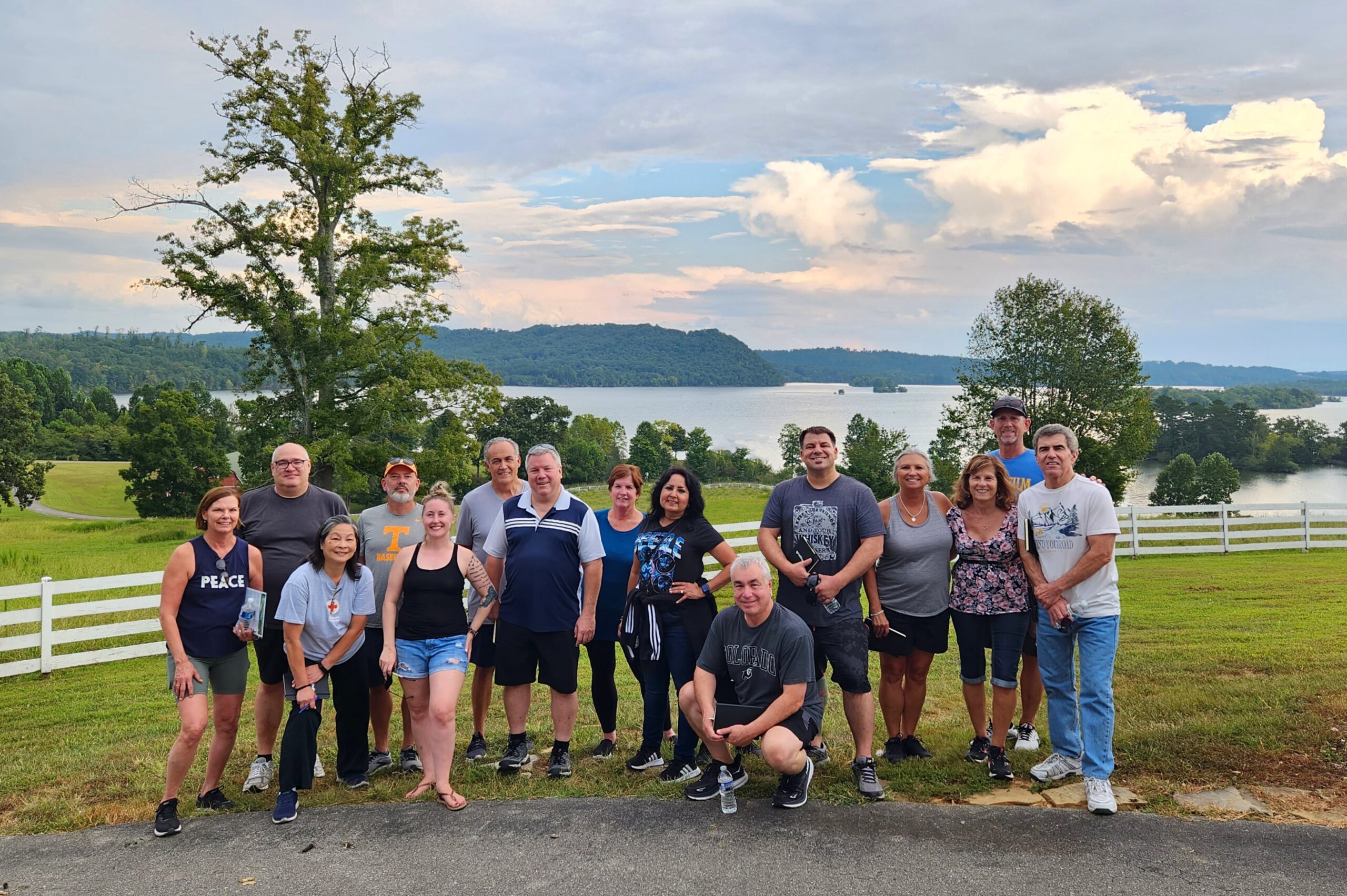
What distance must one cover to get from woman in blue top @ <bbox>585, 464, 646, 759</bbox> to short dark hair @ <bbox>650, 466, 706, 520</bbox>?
0.15 m

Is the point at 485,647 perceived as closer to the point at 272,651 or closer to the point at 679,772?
the point at 272,651

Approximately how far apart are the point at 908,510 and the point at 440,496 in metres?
2.76

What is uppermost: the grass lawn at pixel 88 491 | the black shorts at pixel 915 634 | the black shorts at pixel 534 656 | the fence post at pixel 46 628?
the black shorts at pixel 915 634

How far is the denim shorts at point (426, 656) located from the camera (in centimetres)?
512

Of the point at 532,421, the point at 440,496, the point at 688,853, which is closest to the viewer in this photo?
the point at 688,853

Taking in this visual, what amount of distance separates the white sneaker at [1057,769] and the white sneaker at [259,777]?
4417 mm

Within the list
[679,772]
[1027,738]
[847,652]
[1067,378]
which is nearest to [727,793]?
[679,772]

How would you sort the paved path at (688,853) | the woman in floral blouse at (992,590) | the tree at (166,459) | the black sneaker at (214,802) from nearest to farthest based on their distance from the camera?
the paved path at (688,853)
the black sneaker at (214,802)
the woman in floral blouse at (992,590)
the tree at (166,459)

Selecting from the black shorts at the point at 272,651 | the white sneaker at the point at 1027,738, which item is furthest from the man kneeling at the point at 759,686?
the black shorts at the point at 272,651

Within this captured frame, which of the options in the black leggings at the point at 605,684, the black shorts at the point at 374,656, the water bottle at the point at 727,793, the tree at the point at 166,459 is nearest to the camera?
the water bottle at the point at 727,793

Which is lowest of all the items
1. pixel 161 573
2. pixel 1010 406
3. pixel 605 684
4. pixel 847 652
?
pixel 161 573

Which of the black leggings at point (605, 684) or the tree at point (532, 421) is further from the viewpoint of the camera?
the tree at point (532, 421)

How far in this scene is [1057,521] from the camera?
489 cm

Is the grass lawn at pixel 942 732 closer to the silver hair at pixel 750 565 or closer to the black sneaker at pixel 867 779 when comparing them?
the black sneaker at pixel 867 779
